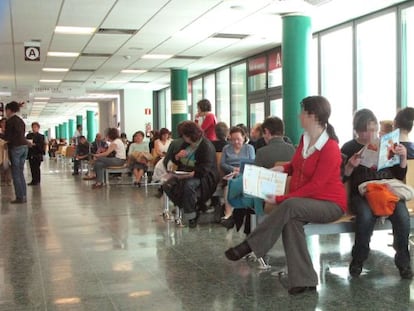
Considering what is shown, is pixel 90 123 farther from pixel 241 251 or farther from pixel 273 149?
pixel 241 251

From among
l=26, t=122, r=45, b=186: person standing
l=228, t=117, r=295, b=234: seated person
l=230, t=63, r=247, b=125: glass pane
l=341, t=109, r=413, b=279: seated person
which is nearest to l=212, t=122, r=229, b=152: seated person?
l=228, t=117, r=295, b=234: seated person

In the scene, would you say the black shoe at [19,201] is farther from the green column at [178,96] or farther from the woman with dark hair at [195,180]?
the green column at [178,96]

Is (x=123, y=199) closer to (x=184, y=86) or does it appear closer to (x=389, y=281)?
(x=389, y=281)

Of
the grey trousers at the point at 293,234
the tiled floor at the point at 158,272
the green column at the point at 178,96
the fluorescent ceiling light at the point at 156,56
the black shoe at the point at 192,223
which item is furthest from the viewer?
the green column at the point at 178,96

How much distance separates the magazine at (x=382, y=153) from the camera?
395cm

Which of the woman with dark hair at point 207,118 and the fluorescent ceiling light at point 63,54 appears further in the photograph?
the fluorescent ceiling light at point 63,54

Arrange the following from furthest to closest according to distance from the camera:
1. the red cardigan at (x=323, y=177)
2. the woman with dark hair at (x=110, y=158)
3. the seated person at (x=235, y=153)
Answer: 1. the woman with dark hair at (x=110, y=158)
2. the seated person at (x=235, y=153)
3. the red cardigan at (x=323, y=177)

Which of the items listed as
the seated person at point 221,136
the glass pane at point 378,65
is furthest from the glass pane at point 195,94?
the seated person at point 221,136

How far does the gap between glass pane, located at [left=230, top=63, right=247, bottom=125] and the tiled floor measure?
8.95 m

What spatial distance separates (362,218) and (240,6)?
5598 mm

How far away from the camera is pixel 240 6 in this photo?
8789 millimetres

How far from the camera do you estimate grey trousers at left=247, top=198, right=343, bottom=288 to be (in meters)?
3.66

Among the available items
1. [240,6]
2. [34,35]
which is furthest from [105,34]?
[240,6]

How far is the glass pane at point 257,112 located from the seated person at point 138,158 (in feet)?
12.3
